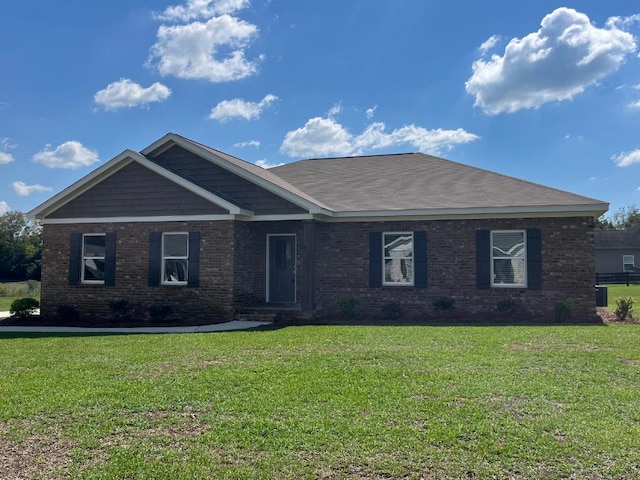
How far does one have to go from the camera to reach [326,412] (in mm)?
5363

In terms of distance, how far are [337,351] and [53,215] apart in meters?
10.6

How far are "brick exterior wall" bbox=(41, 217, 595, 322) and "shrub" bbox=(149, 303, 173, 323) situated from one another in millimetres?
216

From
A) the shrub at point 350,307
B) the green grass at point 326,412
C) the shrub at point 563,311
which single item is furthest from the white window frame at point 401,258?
the green grass at point 326,412

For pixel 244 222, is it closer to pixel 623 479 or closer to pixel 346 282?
pixel 346 282

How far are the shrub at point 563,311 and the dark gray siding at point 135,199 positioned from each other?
847 cm

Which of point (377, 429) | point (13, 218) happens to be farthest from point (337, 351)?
point (13, 218)

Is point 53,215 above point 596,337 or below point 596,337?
above

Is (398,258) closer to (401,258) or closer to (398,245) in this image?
(401,258)

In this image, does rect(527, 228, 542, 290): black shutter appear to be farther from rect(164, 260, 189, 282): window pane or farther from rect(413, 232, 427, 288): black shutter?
rect(164, 260, 189, 282): window pane

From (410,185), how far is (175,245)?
709cm

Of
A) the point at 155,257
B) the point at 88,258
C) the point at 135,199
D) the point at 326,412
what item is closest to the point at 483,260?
the point at 155,257

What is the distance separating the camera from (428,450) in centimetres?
439

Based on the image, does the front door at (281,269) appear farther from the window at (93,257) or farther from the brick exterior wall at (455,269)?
the window at (93,257)

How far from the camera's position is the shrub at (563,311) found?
42.2ft
